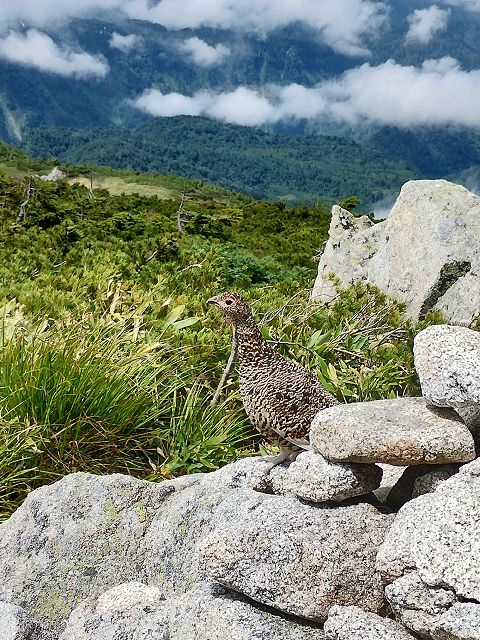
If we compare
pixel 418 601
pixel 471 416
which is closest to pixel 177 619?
pixel 418 601

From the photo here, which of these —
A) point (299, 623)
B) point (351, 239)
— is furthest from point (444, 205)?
point (299, 623)

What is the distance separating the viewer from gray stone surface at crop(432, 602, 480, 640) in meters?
3.37

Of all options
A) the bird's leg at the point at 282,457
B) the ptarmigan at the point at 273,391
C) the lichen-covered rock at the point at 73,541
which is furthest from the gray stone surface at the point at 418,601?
the lichen-covered rock at the point at 73,541

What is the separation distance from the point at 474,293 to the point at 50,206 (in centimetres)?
1308

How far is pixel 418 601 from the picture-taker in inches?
142

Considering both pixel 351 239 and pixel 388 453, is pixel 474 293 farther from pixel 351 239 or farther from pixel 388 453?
pixel 388 453

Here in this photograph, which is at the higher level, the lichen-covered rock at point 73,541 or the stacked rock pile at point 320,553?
the stacked rock pile at point 320,553

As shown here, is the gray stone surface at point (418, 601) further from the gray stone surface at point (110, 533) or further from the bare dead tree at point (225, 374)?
the bare dead tree at point (225, 374)

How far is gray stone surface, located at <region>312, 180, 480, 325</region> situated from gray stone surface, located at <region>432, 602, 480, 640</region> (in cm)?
737

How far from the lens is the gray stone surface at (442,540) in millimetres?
3492

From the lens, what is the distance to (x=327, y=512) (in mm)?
4539

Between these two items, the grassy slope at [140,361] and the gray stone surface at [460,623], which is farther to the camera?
the grassy slope at [140,361]

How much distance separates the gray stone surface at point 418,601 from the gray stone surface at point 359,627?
109mm

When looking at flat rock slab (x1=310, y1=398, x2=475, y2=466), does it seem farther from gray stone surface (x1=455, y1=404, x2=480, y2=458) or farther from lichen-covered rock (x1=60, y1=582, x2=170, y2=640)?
lichen-covered rock (x1=60, y1=582, x2=170, y2=640)
